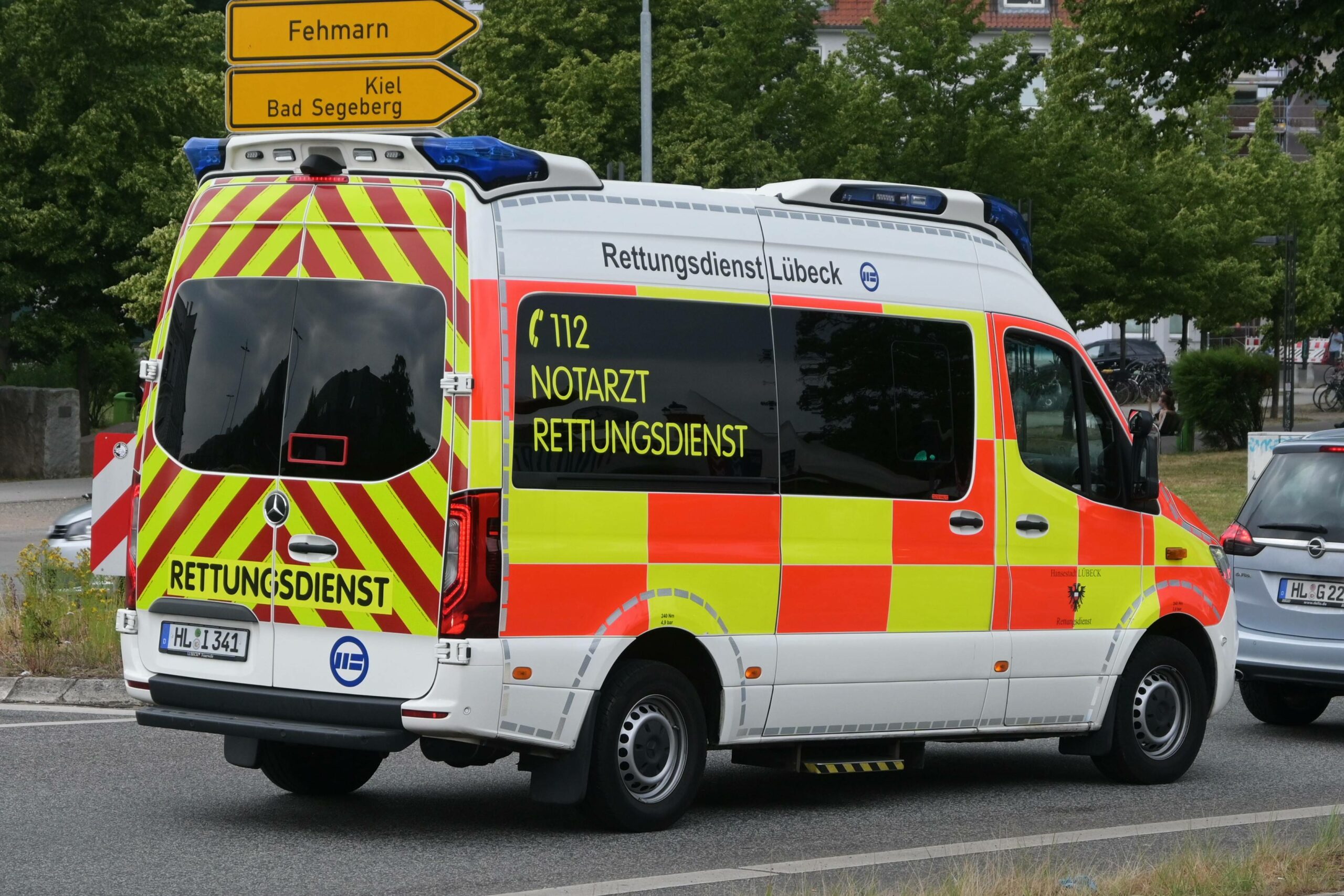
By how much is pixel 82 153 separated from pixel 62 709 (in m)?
21.7

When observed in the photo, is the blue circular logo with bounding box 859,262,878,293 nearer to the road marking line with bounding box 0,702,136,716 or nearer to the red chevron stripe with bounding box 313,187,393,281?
the red chevron stripe with bounding box 313,187,393,281

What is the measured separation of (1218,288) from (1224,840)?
1673 inches

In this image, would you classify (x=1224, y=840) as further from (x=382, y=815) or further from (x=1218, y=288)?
(x=1218, y=288)

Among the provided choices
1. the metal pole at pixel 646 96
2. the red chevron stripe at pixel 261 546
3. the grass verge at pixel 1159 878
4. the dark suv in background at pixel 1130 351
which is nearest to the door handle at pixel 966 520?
the grass verge at pixel 1159 878

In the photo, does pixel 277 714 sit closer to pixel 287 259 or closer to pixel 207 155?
pixel 287 259

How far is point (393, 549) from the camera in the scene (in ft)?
23.8

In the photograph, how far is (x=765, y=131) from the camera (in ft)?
142

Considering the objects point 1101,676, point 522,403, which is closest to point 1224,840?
point 1101,676

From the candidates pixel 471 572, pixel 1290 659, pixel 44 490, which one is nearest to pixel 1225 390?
pixel 44 490

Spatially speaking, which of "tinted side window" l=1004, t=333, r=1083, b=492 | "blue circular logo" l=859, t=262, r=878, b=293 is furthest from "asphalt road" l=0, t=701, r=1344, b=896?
"blue circular logo" l=859, t=262, r=878, b=293

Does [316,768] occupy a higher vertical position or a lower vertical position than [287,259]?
lower

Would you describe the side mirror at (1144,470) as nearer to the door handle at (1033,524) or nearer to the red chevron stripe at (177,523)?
the door handle at (1033,524)

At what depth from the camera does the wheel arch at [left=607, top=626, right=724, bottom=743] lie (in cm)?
784

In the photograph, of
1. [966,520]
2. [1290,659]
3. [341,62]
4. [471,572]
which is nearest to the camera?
[471,572]
